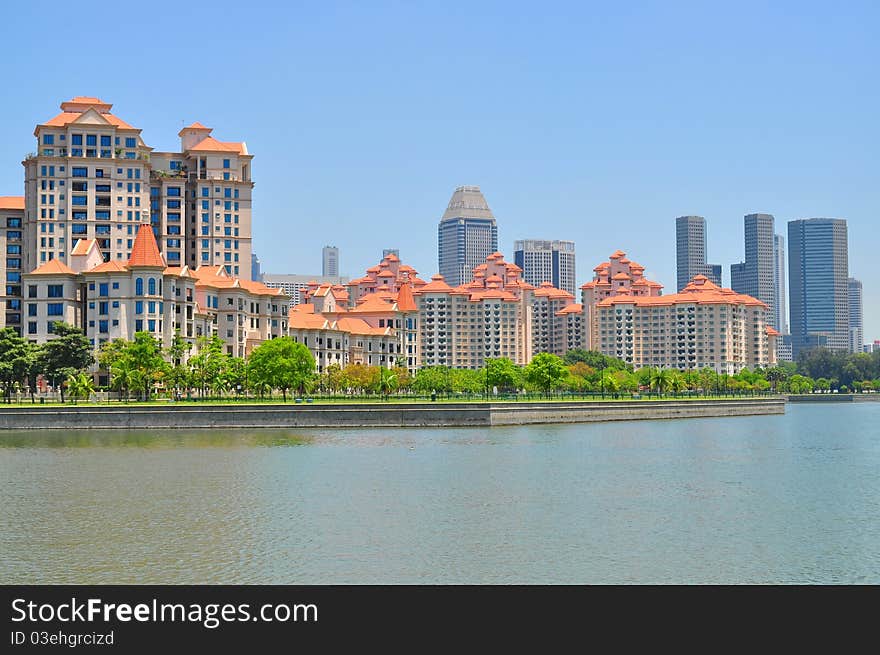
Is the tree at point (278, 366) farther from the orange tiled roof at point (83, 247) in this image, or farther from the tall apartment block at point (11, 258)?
the tall apartment block at point (11, 258)

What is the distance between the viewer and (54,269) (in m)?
123

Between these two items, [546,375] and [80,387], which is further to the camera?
[546,375]

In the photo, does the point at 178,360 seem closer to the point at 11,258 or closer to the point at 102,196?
Result: the point at 102,196

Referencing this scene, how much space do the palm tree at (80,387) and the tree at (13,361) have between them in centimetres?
532

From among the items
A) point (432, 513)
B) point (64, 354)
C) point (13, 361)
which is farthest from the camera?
point (64, 354)

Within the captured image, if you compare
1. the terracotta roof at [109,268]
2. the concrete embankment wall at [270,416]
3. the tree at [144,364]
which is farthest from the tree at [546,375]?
the terracotta roof at [109,268]

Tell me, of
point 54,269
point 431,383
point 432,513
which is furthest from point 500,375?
point 432,513

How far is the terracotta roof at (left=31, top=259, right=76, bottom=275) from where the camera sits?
4818 inches

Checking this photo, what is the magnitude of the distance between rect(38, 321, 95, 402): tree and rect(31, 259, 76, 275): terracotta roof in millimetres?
10339

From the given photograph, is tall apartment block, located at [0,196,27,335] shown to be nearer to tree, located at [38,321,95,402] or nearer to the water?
tree, located at [38,321,95,402]

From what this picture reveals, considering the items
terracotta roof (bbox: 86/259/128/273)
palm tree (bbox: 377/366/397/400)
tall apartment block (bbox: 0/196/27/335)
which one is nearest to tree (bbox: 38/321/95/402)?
terracotta roof (bbox: 86/259/128/273)

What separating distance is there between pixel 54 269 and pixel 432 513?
91834 mm

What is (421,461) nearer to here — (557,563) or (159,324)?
(557,563)
